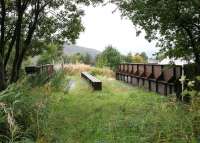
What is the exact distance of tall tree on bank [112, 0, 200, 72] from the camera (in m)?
13.2

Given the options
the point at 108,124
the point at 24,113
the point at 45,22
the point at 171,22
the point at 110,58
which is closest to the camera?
the point at 24,113

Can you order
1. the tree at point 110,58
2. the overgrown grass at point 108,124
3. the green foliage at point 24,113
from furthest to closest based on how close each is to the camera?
1. the tree at point 110,58
2. the green foliage at point 24,113
3. the overgrown grass at point 108,124

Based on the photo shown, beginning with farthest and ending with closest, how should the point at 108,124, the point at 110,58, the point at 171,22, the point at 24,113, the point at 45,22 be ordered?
the point at 110,58 → the point at 45,22 → the point at 171,22 → the point at 108,124 → the point at 24,113

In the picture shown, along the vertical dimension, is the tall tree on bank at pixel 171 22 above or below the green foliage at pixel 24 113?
above

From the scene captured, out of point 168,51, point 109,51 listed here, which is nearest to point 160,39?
point 168,51

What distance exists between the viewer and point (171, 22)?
45.9 ft

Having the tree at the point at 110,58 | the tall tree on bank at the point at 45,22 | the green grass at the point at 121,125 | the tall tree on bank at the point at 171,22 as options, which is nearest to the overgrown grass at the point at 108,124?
the green grass at the point at 121,125

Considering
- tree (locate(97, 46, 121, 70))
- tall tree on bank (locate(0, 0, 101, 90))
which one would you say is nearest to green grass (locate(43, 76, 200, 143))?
A: tall tree on bank (locate(0, 0, 101, 90))

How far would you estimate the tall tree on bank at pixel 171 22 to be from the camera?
1320cm

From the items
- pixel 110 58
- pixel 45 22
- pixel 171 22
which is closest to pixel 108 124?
pixel 171 22

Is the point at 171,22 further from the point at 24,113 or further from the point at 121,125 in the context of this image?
the point at 24,113

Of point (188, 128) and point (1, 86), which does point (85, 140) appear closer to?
point (188, 128)

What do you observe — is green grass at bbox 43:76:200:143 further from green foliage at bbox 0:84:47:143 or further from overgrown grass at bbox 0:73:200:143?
green foliage at bbox 0:84:47:143

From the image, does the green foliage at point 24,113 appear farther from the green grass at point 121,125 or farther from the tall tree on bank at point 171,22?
the tall tree on bank at point 171,22
